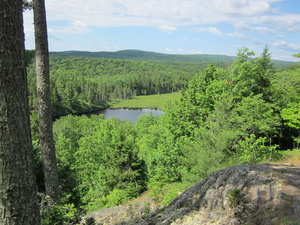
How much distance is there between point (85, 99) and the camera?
102 m

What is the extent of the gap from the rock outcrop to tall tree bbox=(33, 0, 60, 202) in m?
2.48

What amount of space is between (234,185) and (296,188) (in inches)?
53.2

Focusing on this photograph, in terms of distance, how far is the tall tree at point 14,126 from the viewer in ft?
8.84

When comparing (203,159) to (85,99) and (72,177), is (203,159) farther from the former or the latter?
(85,99)

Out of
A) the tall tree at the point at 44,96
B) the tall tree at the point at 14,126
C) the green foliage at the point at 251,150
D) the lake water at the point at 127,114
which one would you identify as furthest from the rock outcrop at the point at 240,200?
the lake water at the point at 127,114

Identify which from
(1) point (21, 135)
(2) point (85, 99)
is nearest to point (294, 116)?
(1) point (21, 135)

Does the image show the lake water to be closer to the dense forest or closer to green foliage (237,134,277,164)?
the dense forest

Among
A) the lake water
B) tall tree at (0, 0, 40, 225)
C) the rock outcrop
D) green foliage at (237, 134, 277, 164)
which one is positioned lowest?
the lake water

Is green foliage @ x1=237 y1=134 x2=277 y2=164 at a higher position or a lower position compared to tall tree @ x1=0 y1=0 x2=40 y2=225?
lower

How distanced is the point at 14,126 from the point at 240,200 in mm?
4867

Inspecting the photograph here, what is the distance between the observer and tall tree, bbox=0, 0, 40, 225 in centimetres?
270

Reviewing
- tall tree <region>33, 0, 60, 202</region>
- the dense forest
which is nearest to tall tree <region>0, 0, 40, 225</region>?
tall tree <region>33, 0, 60, 202</region>

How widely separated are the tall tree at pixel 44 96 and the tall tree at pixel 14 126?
2.72 metres

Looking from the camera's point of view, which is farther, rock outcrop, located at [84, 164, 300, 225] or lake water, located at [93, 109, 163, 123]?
lake water, located at [93, 109, 163, 123]
